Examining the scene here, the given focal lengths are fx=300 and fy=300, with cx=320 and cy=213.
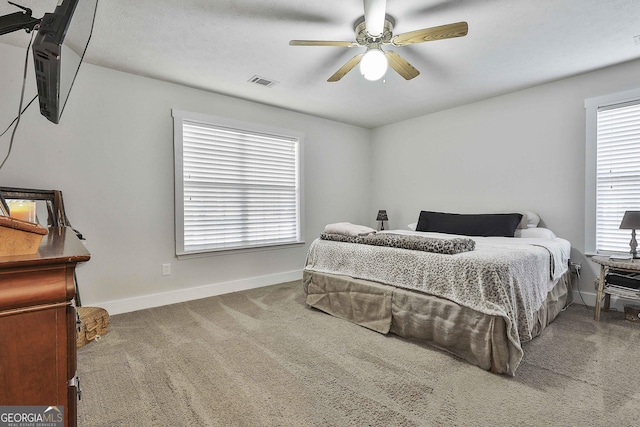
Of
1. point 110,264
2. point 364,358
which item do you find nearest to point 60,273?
point 364,358

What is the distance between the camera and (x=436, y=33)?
2000 mm

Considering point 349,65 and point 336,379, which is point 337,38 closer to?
point 349,65

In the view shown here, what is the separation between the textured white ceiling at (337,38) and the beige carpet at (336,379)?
2.44 m

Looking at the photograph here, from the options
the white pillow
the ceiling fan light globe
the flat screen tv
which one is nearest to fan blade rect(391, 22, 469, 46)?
the ceiling fan light globe

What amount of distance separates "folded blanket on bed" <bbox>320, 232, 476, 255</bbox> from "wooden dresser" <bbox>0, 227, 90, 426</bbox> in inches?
83.4

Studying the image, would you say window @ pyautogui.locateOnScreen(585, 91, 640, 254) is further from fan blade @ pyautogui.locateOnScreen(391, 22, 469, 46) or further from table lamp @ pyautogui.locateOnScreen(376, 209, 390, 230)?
table lamp @ pyautogui.locateOnScreen(376, 209, 390, 230)

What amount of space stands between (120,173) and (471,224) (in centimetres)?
393

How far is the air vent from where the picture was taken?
326 cm

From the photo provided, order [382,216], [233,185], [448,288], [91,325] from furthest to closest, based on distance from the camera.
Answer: [382,216], [233,185], [91,325], [448,288]

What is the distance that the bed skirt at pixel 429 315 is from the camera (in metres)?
1.87

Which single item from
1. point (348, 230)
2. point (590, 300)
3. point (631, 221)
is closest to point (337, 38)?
point (348, 230)

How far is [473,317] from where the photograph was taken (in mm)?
1961

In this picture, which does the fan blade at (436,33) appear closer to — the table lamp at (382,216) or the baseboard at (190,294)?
the table lamp at (382,216)

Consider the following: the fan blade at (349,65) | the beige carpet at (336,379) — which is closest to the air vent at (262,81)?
the fan blade at (349,65)
